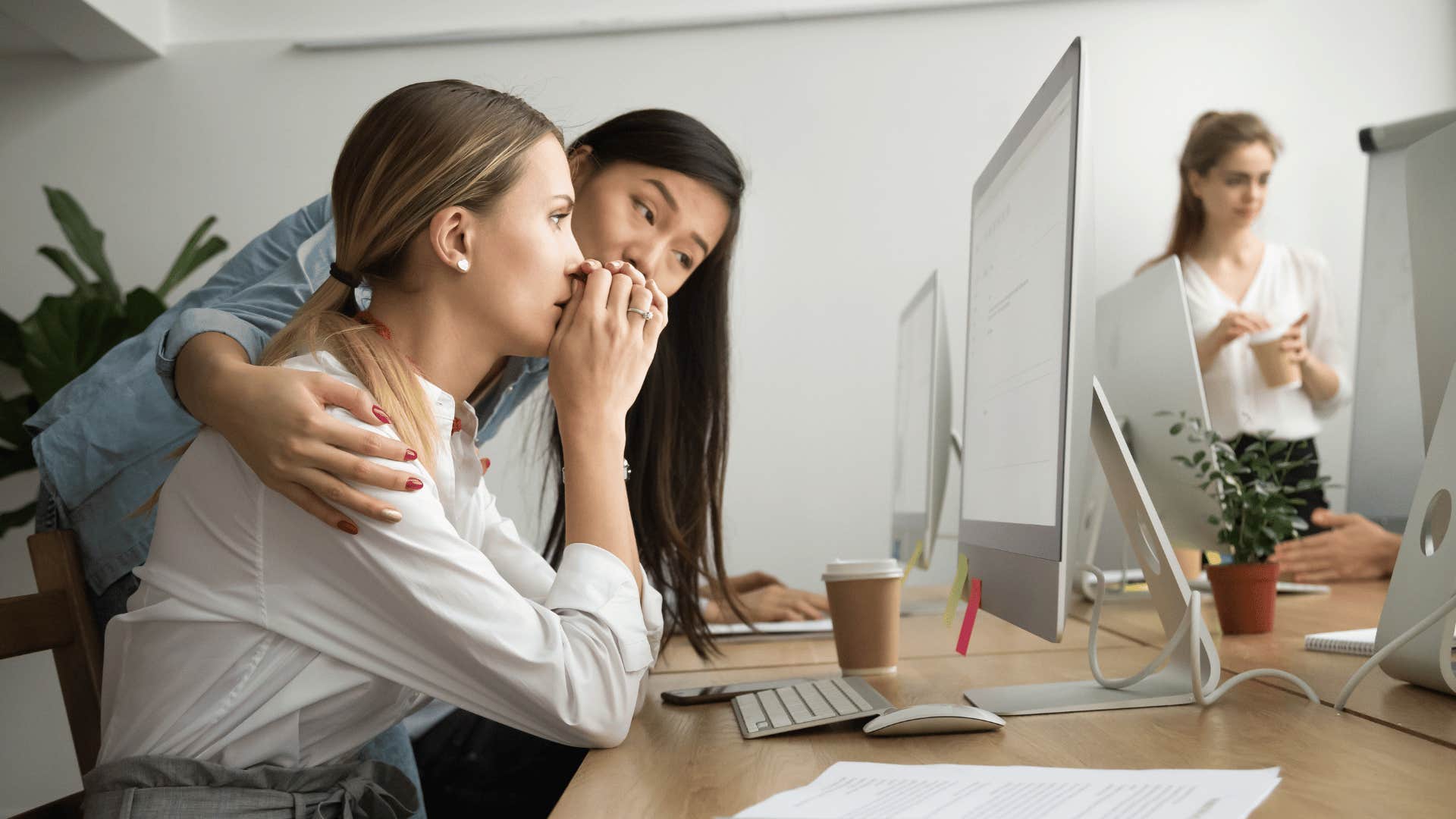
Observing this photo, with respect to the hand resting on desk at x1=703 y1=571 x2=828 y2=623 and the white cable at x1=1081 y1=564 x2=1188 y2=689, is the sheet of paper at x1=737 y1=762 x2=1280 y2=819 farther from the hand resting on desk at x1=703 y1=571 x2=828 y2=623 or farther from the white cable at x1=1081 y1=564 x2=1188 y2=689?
the hand resting on desk at x1=703 y1=571 x2=828 y2=623

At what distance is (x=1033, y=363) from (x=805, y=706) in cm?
35

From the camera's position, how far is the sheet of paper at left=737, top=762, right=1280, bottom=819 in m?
0.52

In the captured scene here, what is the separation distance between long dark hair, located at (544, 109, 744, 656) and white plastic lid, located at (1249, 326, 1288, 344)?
1.31 m

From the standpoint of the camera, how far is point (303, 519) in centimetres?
81

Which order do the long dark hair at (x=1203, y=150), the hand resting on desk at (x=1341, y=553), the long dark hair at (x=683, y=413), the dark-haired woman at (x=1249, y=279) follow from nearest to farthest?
1. the long dark hair at (x=683, y=413)
2. the hand resting on desk at (x=1341, y=553)
3. the dark-haired woman at (x=1249, y=279)
4. the long dark hair at (x=1203, y=150)

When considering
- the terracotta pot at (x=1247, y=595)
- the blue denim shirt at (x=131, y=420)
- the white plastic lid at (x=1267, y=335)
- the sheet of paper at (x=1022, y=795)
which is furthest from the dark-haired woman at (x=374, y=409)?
the white plastic lid at (x=1267, y=335)

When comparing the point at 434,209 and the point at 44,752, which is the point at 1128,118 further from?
the point at 44,752

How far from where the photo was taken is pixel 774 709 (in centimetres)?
86

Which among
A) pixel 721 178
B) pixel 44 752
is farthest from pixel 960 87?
pixel 44 752

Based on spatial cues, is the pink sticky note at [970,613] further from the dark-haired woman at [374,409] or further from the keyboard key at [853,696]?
the dark-haired woman at [374,409]

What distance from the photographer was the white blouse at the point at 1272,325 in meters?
2.60

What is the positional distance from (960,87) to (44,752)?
3.51 meters

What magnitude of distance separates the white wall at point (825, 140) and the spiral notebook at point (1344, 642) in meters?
2.13

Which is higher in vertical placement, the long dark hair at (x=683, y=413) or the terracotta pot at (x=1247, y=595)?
the long dark hair at (x=683, y=413)
